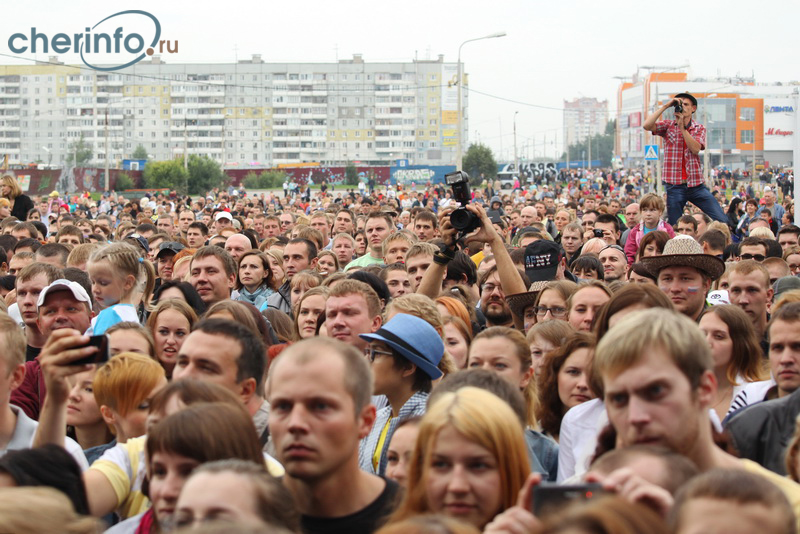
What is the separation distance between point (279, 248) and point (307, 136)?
147 meters

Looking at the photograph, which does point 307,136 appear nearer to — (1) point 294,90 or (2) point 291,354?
(1) point 294,90

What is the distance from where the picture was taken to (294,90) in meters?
155

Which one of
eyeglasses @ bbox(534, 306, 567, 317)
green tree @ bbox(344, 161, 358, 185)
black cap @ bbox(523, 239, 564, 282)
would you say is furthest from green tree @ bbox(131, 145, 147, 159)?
eyeglasses @ bbox(534, 306, 567, 317)

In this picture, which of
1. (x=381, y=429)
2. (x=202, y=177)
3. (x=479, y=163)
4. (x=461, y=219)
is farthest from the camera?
(x=479, y=163)

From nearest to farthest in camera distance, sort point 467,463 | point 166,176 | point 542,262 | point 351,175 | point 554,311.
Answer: point 467,463
point 554,311
point 542,262
point 166,176
point 351,175

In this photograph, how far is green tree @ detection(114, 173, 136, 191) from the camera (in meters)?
77.3

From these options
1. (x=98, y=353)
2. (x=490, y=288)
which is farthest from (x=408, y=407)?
(x=490, y=288)

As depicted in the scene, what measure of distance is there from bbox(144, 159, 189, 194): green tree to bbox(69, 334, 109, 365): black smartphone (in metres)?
79.5

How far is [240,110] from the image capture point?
153 metres

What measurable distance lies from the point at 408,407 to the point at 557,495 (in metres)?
2.29

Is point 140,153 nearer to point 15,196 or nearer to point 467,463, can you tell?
point 15,196

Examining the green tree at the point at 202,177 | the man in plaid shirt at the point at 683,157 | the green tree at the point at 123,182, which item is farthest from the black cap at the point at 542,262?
the green tree at the point at 202,177

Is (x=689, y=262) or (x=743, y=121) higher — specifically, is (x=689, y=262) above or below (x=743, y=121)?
below

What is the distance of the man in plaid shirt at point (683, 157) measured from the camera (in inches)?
458
